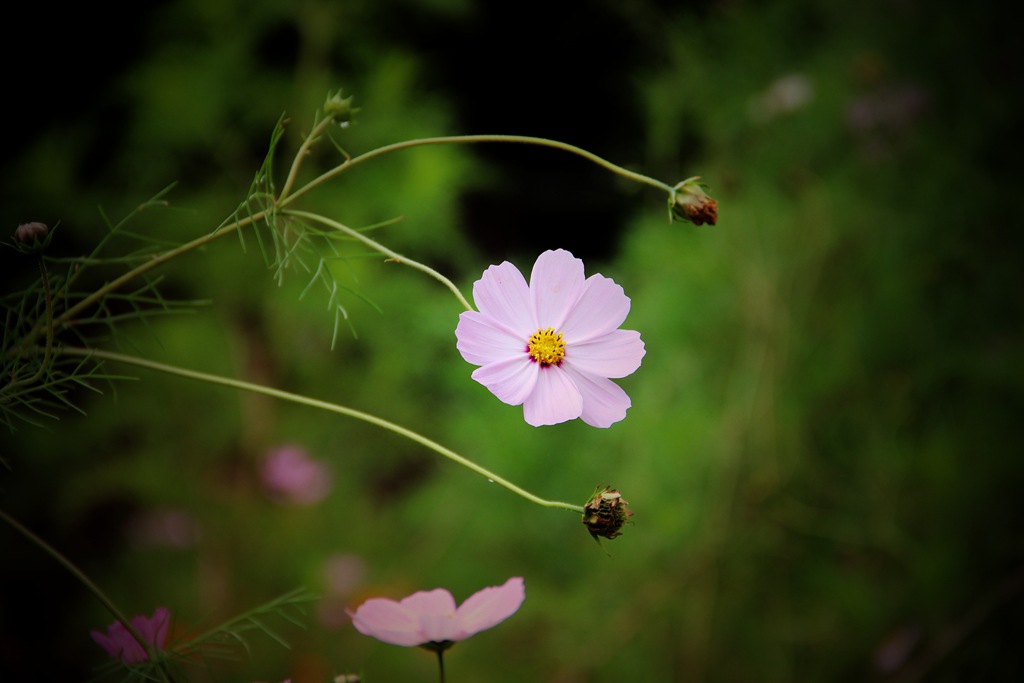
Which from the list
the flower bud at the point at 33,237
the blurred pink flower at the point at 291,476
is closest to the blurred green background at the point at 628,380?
the blurred pink flower at the point at 291,476

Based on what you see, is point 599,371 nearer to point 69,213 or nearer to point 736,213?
point 736,213

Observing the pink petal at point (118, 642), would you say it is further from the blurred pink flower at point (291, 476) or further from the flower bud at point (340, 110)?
the blurred pink flower at point (291, 476)

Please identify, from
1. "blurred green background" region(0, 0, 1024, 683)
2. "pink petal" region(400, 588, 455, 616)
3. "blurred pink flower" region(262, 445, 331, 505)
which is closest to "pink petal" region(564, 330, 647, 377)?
"pink petal" region(400, 588, 455, 616)

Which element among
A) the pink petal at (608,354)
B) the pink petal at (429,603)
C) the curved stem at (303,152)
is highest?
the curved stem at (303,152)

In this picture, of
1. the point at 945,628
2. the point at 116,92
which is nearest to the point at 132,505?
the point at 116,92

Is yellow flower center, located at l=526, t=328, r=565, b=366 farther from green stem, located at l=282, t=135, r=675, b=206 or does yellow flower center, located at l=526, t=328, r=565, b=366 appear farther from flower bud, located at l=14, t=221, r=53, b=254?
flower bud, located at l=14, t=221, r=53, b=254

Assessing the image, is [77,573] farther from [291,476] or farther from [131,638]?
[291,476]
